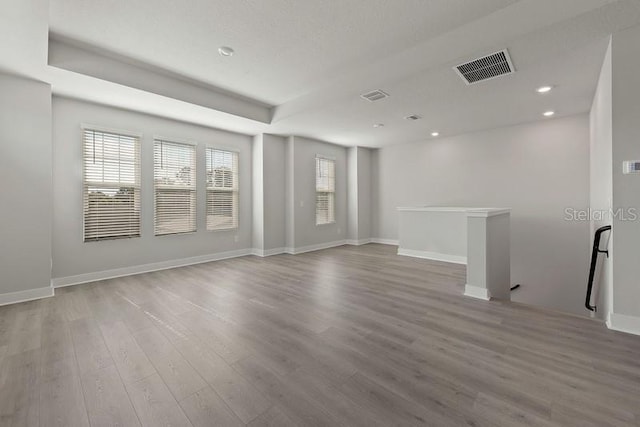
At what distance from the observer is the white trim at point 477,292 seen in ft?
10.7

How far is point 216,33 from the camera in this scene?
9.48ft

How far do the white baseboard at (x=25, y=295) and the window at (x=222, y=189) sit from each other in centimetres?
254

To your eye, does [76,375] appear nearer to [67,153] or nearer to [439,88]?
[67,153]

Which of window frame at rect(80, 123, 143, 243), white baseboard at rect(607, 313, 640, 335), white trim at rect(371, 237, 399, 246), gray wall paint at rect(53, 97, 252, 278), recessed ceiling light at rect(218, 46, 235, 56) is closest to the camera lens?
white baseboard at rect(607, 313, 640, 335)

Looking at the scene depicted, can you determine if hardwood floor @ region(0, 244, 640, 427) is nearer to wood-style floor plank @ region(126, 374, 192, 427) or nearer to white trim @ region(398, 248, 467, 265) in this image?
wood-style floor plank @ region(126, 374, 192, 427)

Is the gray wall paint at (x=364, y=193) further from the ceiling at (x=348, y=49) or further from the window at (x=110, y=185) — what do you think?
the window at (x=110, y=185)

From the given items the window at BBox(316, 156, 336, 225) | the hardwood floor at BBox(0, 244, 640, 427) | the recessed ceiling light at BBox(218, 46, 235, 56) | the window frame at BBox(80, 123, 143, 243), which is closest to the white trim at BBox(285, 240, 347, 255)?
the window at BBox(316, 156, 336, 225)

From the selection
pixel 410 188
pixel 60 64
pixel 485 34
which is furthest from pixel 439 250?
pixel 60 64

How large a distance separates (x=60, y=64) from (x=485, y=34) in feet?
15.3

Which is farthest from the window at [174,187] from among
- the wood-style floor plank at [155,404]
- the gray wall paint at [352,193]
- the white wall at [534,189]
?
the white wall at [534,189]

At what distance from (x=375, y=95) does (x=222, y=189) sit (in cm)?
370

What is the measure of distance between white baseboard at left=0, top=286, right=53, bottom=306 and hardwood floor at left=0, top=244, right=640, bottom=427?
0.53 ft

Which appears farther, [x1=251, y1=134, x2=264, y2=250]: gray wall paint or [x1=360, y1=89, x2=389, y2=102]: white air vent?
[x1=251, y1=134, x2=264, y2=250]: gray wall paint

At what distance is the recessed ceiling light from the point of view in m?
3.16
